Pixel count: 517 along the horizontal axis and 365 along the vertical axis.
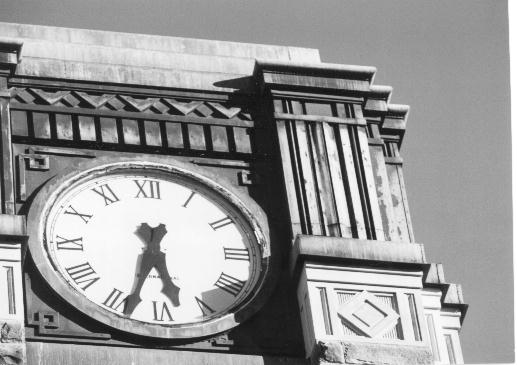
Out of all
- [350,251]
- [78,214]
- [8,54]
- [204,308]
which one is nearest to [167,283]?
[204,308]

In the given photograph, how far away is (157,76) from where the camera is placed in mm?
23438

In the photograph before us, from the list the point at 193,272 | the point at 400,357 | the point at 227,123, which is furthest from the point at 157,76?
the point at 400,357

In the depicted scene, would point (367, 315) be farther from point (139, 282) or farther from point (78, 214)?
point (78, 214)

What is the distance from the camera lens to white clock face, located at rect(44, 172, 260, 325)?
2159 cm

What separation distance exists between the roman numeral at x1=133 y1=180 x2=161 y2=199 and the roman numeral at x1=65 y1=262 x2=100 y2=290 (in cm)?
106

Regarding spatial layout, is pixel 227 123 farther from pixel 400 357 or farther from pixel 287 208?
pixel 400 357

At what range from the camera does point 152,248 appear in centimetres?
2203

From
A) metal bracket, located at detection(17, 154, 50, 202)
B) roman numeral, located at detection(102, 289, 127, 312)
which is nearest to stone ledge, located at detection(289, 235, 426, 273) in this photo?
roman numeral, located at detection(102, 289, 127, 312)

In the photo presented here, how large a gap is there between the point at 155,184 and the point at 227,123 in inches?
43.4

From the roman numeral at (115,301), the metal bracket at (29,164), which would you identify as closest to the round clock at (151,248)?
the roman numeral at (115,301)

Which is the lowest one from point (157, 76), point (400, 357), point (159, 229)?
point (400, 357)

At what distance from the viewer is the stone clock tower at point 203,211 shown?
2131 cm

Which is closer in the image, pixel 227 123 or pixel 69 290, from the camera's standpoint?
pixel 69 290

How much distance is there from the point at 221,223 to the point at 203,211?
21cm
